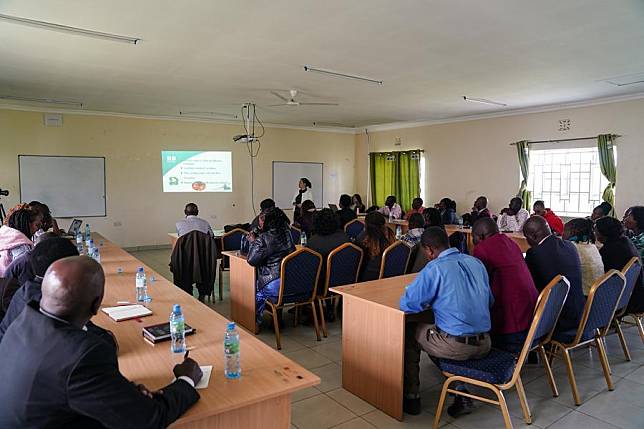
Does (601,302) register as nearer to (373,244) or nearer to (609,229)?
(609,229)

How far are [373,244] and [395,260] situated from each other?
26 centimetres

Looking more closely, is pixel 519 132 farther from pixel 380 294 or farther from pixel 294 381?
pixel 294 381

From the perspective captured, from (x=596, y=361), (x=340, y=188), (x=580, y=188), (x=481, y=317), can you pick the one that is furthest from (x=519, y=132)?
(x=481, y=317)

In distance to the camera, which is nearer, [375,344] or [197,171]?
[375,344]

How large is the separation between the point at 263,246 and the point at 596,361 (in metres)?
2.97

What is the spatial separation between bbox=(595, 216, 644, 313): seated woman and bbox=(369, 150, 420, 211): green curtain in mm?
6441

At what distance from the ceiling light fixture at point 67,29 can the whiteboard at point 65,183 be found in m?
5.13

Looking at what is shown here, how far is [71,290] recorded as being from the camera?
1.32 metres

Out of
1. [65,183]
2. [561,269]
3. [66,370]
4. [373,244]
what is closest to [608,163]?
[373,244]

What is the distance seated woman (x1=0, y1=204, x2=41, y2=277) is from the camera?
340cm

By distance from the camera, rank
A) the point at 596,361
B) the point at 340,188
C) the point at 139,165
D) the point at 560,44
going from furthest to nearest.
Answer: the point at 340,188
the point at 139,165
the point at 560,44
the point at 596,361

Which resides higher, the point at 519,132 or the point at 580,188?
the point at 519,132

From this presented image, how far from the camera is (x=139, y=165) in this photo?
9.07 meters

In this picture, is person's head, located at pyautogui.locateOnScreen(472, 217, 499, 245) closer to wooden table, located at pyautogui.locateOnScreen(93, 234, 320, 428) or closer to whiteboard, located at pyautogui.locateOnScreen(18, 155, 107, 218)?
wooden table, located at pyautogui.locateOnScreen(93, 234, 320, 428)
